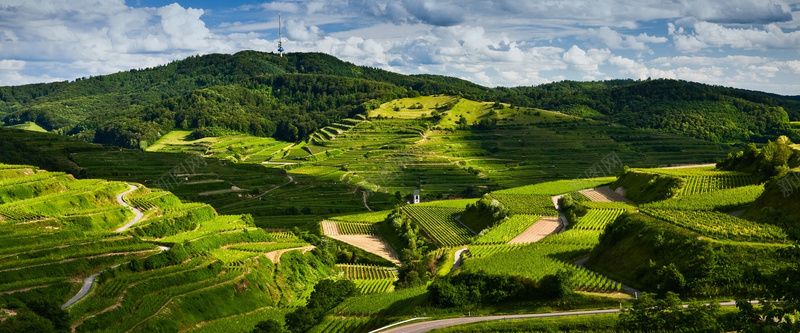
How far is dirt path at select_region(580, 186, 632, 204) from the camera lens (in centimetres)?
8902

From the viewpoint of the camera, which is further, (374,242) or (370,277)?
(374,242)

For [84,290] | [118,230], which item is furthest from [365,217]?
[84,290]

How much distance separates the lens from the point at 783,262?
3934 cm

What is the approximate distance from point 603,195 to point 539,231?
24.6m

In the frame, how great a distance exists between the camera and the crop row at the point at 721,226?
47000 millimetres

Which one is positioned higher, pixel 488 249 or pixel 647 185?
pixel 647 185

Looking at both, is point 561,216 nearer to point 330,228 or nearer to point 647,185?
point 647,185

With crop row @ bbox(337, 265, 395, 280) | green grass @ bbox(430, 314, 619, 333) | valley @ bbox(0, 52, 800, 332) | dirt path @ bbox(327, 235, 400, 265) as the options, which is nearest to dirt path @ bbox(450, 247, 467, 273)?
valley @ bbox(0, 52, 800, 332)

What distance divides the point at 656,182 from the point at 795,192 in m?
30.3

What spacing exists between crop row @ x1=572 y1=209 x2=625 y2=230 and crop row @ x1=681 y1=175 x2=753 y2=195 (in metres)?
9.25

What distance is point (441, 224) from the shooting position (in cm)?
8594

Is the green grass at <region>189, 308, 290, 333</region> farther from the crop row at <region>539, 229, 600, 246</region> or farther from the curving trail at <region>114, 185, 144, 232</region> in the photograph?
the crop row at <region>539, 229, 600, 246</region>

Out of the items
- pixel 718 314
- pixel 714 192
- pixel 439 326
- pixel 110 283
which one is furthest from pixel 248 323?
pixel 714 192

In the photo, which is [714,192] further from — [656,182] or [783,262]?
[783,262]
